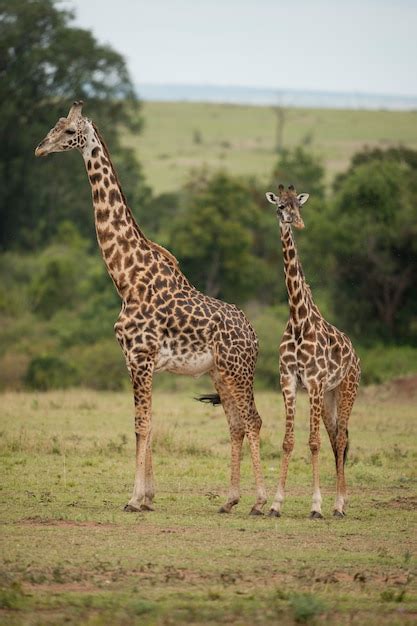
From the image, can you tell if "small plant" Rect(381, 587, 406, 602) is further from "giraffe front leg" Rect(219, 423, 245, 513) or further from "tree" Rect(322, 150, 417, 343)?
"tree" Rect(322, 150, 417, 343)

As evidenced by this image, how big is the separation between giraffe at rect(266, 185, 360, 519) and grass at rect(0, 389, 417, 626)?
478 millimetres

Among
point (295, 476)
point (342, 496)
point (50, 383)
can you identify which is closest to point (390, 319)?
point (50, 383)

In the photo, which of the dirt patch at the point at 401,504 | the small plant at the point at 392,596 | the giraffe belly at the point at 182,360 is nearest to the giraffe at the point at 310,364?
the dirt patch at the point at 401,504

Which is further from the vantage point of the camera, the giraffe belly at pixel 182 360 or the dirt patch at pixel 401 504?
the dirt patch at pixel 401 504

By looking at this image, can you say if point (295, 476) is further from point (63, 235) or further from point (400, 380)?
point (63, 235)

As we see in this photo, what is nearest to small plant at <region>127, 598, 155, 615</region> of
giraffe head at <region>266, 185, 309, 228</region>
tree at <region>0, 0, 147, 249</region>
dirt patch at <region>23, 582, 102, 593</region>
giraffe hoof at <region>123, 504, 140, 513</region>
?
dirt patch at <region>23, 582, 102, 593</region>

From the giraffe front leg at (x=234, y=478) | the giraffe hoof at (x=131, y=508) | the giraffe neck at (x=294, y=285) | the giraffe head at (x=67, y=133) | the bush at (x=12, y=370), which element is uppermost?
the giraffe head at (x=67, y=133)

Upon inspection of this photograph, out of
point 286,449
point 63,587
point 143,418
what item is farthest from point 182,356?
point 63,587

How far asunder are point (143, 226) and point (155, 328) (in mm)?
36666

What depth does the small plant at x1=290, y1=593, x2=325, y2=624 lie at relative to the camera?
321 inches

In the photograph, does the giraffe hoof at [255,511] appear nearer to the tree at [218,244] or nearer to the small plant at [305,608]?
the small plant at [305,608]

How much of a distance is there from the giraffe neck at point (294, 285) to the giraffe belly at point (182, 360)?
940 millimetres

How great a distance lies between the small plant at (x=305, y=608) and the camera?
8.16 metres

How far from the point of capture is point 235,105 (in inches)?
4596
